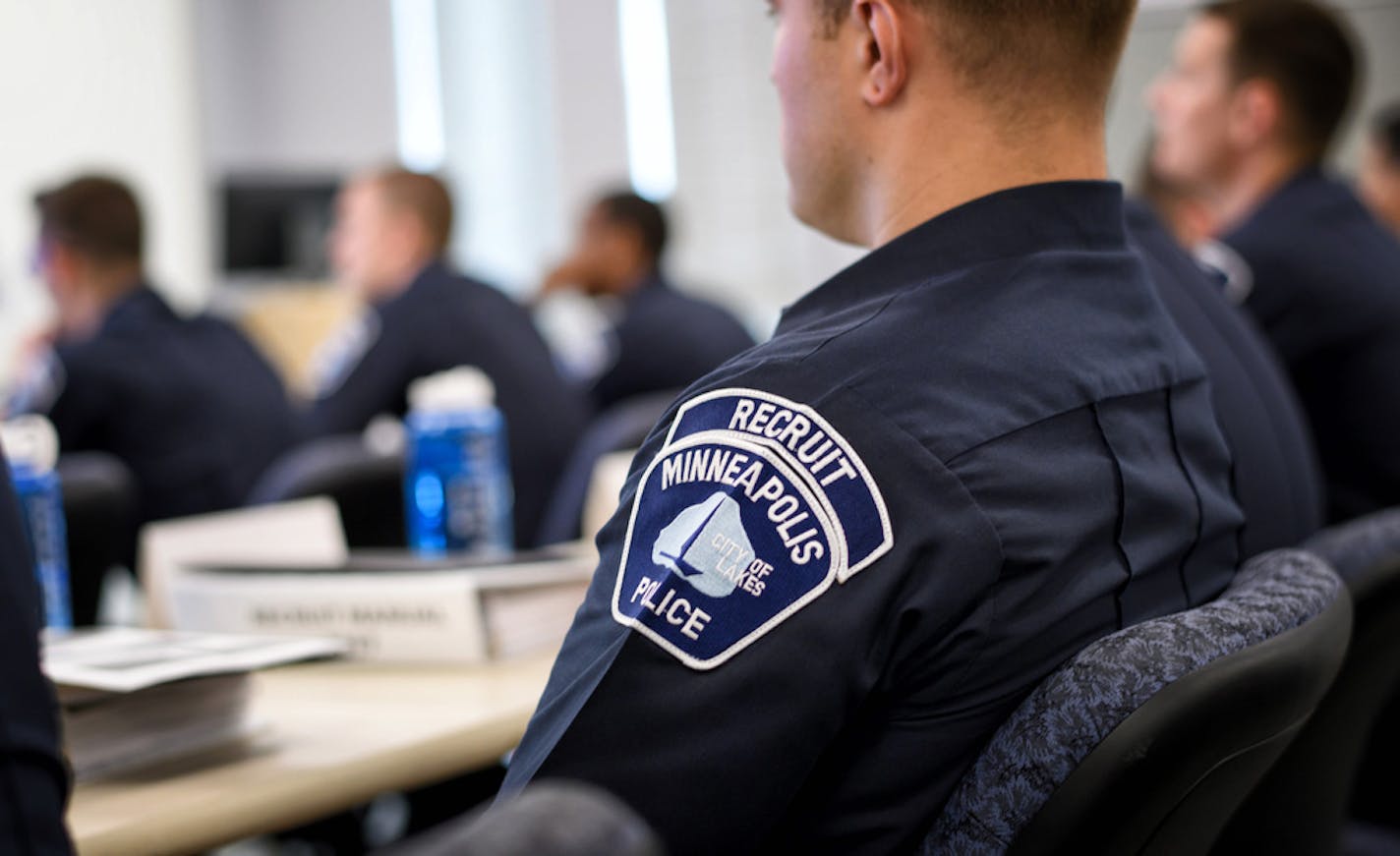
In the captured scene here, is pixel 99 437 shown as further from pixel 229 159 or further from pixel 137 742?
pixel 229 159

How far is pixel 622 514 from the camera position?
2.62 feet

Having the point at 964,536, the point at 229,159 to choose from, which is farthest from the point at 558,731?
the point at 229,159

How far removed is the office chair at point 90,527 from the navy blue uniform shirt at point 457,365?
1110mm

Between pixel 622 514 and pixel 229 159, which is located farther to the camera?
pixel 229 159

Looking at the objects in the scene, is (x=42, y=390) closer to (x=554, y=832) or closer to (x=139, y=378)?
(x=139, y=378)

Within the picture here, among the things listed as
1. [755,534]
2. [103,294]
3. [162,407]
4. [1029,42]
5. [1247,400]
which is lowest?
[162,407]

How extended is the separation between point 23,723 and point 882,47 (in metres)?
0.60

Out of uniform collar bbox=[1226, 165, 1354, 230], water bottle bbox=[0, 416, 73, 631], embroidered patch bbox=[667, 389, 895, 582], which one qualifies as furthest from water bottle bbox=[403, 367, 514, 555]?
uniform collar bbox=[1226, 165, 1354, 230]

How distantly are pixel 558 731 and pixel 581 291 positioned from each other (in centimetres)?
504

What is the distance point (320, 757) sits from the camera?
99 cm

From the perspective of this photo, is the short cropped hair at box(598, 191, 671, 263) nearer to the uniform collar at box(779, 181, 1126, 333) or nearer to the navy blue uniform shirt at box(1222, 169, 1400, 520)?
the navy blue uniform shirt at box(1222, 169, 1400, 520)

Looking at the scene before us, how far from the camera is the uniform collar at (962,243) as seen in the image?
0.87 meters

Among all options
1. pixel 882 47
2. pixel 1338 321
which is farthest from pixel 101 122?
pixel 882 47

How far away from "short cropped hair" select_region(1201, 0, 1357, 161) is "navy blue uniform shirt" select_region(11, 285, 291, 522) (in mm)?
2308
